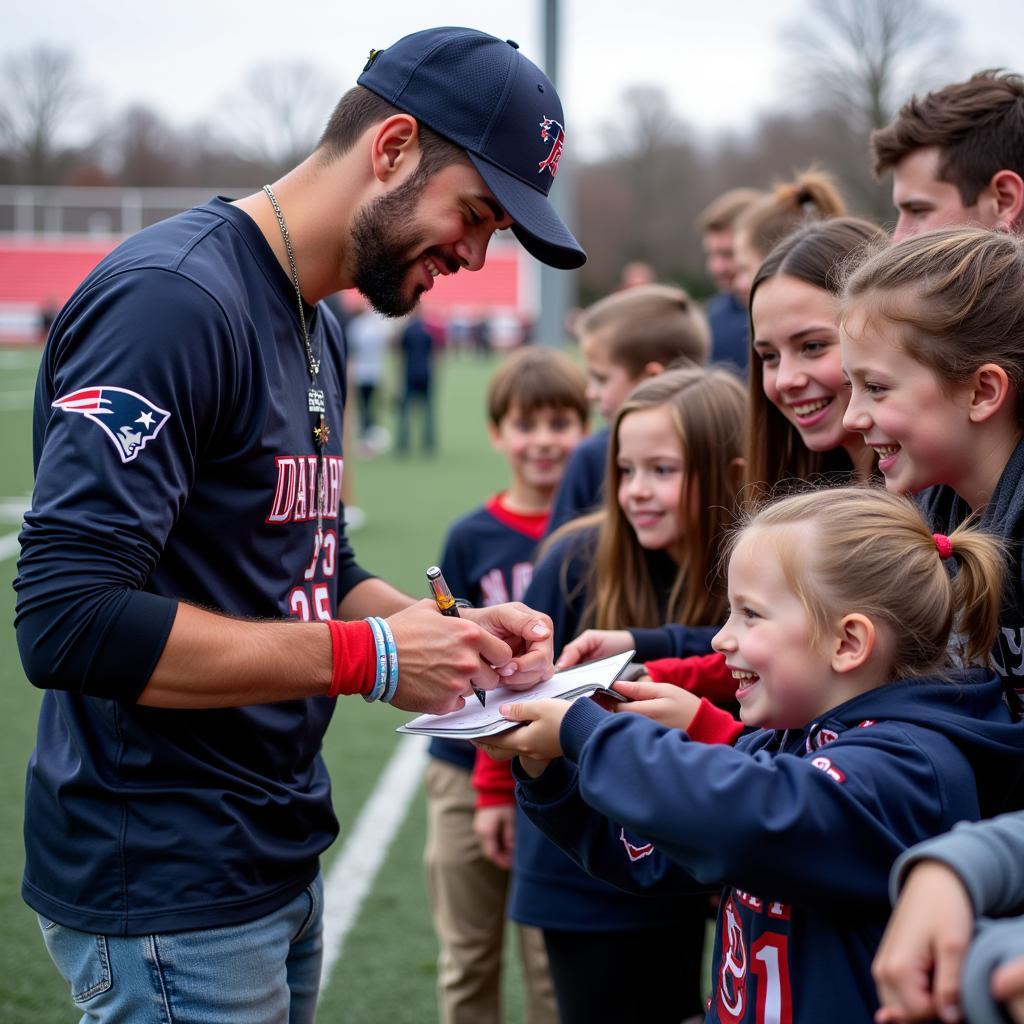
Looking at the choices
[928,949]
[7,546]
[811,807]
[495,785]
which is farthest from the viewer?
[7,546]

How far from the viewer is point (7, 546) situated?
444 inches

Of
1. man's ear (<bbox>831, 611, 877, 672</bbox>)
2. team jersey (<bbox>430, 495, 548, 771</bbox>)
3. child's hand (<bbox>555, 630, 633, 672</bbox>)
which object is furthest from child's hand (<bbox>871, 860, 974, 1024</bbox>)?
team jersey (<bbox>430, 495, 548, 771</bbox>)

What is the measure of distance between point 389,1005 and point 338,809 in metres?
1.66

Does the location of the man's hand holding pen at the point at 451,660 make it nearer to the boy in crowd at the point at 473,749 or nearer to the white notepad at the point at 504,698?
the white notepad at the point at 504,698

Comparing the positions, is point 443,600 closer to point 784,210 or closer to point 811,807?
point 811,807

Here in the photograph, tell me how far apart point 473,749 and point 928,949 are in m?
2.52

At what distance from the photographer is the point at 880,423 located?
2.06 m

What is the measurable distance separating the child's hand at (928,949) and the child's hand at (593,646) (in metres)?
1.17

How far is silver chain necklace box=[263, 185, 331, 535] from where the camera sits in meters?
2.47

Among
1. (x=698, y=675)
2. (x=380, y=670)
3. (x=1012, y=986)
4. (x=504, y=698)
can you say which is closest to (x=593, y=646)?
(x=698, y=675)

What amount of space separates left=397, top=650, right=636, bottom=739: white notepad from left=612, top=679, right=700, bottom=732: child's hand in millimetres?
34

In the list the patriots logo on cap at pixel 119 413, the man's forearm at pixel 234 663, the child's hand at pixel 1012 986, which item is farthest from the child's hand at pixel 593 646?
the child's hand at pixel 1012 986

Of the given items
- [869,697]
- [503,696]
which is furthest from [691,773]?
[503,696]

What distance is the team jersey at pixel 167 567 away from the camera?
6.47ft
